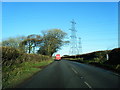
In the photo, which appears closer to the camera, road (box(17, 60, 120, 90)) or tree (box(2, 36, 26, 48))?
road (box(17, 60, 120, 90))

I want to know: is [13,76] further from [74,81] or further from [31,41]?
[31,41]

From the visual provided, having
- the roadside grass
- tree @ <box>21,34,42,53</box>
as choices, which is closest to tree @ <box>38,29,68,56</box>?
tree @ <box>21,34,42,53</box>

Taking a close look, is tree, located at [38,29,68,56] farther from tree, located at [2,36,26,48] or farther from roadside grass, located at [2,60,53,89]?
roadside grass, located at [2,60,53,89]

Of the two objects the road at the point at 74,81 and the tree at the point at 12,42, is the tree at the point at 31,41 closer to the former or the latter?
the tree at the point at 12,42

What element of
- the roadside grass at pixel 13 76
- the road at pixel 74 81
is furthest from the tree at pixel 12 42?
the road at pixel 74 81

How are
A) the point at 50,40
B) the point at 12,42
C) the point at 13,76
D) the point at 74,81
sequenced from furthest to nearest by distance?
1. the point at 50,40
2. the point at 12,42
3. the point at 13,76
4. the point at 74,81

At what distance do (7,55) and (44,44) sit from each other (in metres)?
72.6

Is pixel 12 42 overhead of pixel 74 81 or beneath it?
overhead

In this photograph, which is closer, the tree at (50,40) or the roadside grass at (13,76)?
the roadside grass at (13,76)

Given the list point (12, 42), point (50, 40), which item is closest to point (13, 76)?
point (12, 42)

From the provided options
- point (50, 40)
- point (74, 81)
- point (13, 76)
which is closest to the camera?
point (74, 81)

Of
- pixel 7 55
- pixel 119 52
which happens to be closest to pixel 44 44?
pixel 119 52

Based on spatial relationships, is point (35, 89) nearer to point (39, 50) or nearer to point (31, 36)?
point (31, 36)

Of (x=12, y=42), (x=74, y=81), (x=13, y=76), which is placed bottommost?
(x=74, y=81)
